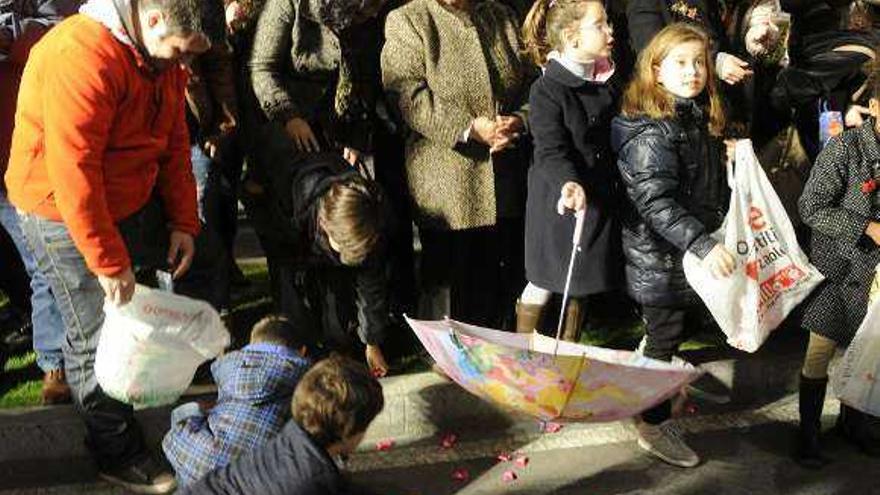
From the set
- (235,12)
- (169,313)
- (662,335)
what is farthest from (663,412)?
(235,12)

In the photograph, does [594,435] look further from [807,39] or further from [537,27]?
[807,39]

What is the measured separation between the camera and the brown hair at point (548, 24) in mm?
3877

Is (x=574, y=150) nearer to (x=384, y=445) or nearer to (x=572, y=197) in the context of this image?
(x=572, y=197)

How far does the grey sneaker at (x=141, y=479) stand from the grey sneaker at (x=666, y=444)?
1.84 metres

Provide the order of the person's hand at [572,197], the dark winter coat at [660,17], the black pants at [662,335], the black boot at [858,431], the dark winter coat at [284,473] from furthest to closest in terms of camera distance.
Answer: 1. the dark winter coat at [660,17]
2. the black boot at [858,431]
3. the black pants at [662,335]
4. the person's hand at [572,197]
5. the dark winter coat at [284,473]

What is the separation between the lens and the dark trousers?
448cm

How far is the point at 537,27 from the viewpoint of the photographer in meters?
4.22

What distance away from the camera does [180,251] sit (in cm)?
364

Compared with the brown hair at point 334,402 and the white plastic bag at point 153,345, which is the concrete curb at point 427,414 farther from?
the brown hair at point 334,402

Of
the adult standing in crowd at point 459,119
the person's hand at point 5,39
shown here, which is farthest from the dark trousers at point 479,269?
the person's hand at point 5,39

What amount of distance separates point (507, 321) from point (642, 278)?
994mm

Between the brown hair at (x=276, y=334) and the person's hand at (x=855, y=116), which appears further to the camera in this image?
the person's hand at (x=855, y=116)

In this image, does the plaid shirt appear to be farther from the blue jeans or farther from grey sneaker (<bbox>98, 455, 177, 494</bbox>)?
the blue jeans

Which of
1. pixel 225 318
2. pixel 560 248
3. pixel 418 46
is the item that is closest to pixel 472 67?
pixel 418 46
